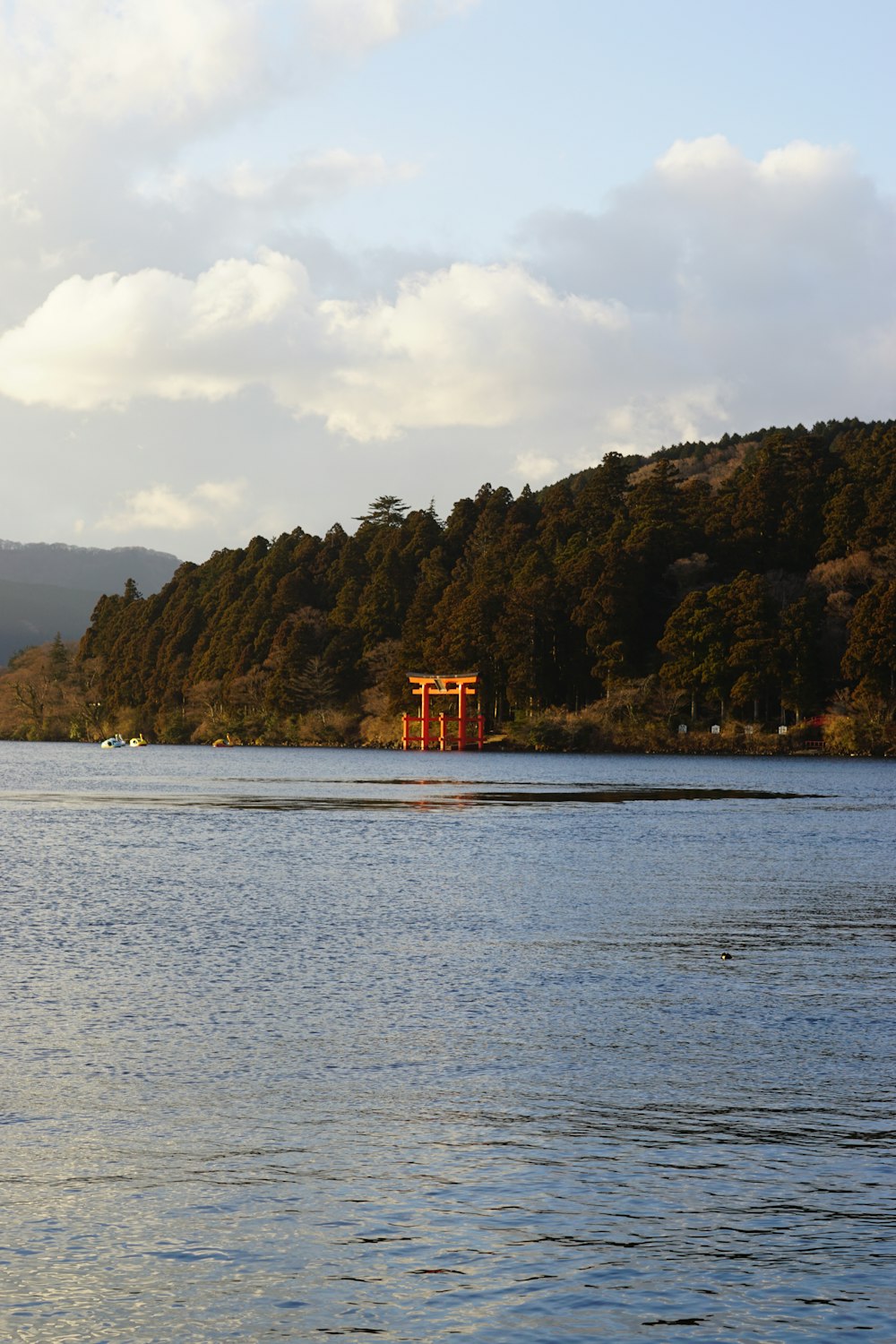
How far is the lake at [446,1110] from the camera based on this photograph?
6871 millimetres

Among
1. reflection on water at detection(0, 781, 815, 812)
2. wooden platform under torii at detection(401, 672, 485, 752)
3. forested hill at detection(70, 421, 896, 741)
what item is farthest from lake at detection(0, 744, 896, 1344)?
wooden platform under torii at detection(401, 672, 485, 752)

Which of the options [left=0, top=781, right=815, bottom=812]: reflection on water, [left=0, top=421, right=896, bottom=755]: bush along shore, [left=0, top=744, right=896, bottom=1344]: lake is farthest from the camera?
[left=0, top=421, right=896, bottom=755]: bush along shore

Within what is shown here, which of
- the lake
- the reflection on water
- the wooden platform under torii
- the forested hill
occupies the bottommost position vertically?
the reflection on water

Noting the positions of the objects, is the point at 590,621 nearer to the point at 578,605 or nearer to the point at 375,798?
the point at 578,605

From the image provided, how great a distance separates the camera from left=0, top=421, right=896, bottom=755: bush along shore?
102 meters

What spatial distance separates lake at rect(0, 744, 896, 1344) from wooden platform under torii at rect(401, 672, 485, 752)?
89646mm

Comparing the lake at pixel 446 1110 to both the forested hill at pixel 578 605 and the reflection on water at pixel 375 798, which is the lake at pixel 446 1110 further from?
the forested hill at pixel 578 605

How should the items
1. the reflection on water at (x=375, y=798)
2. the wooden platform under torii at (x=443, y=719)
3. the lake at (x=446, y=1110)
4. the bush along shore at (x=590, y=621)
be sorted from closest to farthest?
the lake at (x=446, y=1110) < the reflection on water at (x=375, y=798) < the bush along shore at (x=590, y=621) < the wooden platform under torii at (x=443, y=719)

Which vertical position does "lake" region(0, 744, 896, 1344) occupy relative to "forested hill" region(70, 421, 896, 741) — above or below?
below

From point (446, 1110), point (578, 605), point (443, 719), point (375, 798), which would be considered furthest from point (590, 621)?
point (446, 1110)

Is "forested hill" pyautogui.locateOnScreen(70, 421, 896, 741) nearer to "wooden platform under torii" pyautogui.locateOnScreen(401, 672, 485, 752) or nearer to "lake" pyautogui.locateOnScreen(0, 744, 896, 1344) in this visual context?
"wooden platform under torii" pyautogui.locateOnScreen(401, 672, 485, 752)

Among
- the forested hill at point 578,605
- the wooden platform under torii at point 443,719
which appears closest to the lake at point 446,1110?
the forested hill at point 578,605

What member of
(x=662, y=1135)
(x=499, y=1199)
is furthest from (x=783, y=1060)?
(x=499, y=1199)

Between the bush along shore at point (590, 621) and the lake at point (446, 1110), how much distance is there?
78.7 metres
